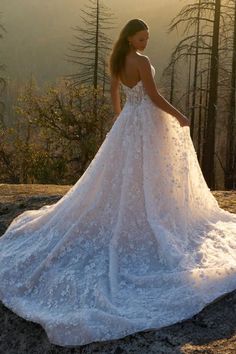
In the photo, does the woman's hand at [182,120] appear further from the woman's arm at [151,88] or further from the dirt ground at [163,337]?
the dirt ground at [163,337]

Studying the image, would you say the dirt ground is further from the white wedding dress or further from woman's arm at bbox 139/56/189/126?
woman's arm at bbox 139/56/189/126

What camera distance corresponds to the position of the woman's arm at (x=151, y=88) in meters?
5.05

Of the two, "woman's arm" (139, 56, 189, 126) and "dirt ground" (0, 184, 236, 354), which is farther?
"woman's arm" (139, 56, 189, 126)

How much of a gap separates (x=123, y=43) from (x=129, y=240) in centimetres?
197

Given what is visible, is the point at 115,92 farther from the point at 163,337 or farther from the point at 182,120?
the point at 163,337

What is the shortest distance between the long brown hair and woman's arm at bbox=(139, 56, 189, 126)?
0.23 metres

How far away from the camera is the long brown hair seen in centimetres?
513

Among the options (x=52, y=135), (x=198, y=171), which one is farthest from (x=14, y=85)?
(x=198, y=171)

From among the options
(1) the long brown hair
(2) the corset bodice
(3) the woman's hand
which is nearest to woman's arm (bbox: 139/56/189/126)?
(3) the woman's hand

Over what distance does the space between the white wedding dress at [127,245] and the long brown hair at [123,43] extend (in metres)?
0.29

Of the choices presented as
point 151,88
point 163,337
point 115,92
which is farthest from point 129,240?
point 115,92

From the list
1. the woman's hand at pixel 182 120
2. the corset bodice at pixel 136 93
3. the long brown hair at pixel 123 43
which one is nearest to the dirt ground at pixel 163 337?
the woman's hand at pixel 182 120

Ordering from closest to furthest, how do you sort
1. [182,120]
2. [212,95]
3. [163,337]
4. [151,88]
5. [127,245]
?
[163,337] → [127,245] → [151,88] → [182,120] → [212,95]

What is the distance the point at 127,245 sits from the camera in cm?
475
